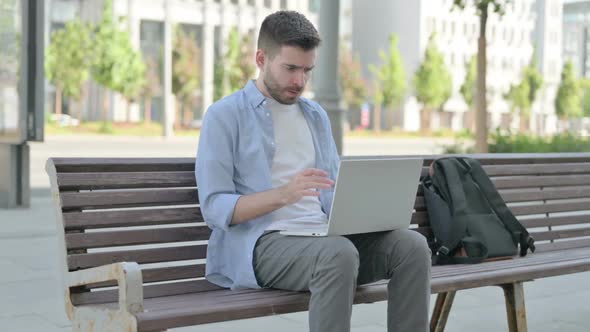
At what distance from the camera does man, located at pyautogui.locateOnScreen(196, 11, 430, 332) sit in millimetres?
3322

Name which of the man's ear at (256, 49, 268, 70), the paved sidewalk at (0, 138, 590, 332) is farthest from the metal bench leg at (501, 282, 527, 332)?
the man's ear at (256, 49, 268, 70)

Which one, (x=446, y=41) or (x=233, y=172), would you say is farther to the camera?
(x=446, y=41)

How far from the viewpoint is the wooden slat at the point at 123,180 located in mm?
3627

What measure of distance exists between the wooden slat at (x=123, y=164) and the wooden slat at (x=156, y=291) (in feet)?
1.59

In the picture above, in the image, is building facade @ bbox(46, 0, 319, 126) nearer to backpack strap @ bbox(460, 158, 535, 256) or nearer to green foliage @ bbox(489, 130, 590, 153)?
green foliage @ bbox(489, 130, 590, 153)

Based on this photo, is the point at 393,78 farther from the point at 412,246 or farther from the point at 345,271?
the point at 345,271

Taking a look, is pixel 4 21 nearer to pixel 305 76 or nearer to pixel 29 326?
pixel 29 326

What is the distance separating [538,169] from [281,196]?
2.63 metres

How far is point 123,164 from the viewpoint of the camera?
380cm

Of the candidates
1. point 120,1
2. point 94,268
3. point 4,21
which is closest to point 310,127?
point 94,268

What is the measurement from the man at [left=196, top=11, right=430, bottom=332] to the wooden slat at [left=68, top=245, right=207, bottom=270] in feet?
0.53

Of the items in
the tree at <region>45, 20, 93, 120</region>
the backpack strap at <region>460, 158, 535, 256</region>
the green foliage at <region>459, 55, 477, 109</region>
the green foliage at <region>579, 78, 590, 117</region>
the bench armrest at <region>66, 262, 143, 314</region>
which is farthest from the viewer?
the green foliage at <region>579, 78, 590, 117</region>

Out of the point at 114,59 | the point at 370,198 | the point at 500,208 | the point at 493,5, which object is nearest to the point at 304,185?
the point at 370,198

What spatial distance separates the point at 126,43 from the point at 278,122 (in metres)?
45.5
